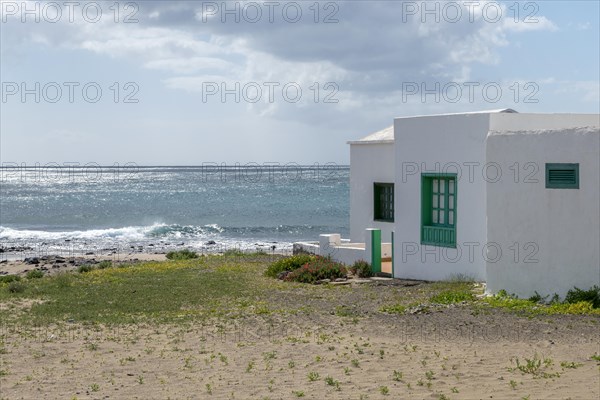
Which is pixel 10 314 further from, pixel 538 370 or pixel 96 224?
pixel 96 224

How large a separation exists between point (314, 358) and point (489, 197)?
6.19 metres

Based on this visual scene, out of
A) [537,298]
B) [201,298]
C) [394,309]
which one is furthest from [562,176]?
[201,298]

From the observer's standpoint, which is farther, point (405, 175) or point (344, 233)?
point (344, 233)

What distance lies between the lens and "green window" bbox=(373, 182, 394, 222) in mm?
23531

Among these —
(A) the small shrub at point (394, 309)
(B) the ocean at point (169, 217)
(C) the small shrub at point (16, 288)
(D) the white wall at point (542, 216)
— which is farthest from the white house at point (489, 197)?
(B) the ocean at point (169, 217)

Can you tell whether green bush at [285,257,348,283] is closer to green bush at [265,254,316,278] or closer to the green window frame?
green bush at [265,254,316,278]

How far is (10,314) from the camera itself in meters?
16.6

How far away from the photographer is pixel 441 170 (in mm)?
19344

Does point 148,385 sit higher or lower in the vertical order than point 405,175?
lower

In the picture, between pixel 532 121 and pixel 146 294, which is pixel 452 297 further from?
pixel 146 294

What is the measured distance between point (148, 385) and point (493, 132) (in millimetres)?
8825

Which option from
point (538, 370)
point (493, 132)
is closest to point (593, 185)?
point (493, 132)

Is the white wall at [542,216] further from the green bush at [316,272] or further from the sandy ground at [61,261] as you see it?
the sandy ground at [61,261]

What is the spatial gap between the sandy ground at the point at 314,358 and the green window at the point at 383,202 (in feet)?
28.3
